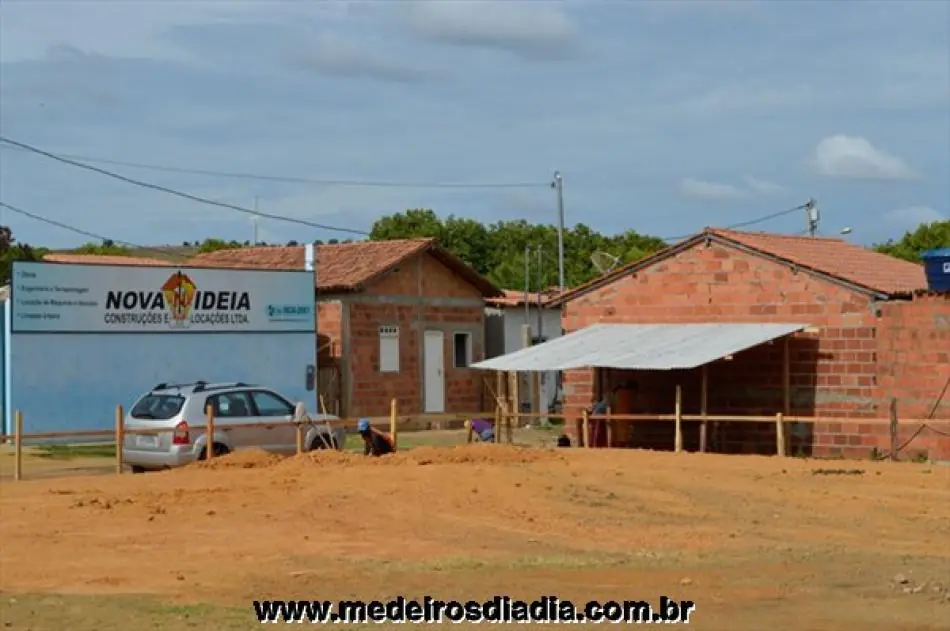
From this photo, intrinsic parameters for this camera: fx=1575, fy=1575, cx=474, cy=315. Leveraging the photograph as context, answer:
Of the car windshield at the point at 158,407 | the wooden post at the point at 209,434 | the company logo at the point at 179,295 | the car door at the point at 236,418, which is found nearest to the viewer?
the wooden post at the point at 209,434

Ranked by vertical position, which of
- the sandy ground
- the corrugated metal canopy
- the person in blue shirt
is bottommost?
the sandy ground

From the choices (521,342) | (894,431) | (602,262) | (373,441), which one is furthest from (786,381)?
(521,342)

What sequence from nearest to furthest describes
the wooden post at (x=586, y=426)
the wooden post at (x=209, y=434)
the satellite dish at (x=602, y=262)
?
the wooden post at (x=209, y=434) < the wooden post at (x=586, y=426) < the satellite dish at (x=602, y=262)

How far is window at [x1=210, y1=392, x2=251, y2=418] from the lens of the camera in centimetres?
2472

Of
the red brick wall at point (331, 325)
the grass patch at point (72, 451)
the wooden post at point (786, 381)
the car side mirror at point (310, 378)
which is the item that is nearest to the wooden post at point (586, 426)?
the wooden post at point (786, 381)

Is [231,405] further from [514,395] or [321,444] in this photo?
[514,395]

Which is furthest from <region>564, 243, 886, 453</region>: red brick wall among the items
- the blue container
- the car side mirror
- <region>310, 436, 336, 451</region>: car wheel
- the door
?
the door

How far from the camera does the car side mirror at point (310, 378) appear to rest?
3678 cm

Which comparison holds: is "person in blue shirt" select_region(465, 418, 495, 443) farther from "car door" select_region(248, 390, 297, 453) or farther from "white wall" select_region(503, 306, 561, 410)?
"white wall" select_region(503, 306, 561, 410)

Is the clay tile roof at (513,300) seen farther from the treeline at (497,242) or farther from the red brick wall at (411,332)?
the treeline at (497,242)

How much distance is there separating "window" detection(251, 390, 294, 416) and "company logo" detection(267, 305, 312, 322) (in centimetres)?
1051

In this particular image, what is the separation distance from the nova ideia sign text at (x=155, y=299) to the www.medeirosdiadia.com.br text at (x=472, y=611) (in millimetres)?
20842

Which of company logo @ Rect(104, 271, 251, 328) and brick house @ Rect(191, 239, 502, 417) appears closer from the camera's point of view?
company logo @ Rect(104, 271, 251, 328)

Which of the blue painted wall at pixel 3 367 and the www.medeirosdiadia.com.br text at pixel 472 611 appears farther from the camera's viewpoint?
the blue painted wall at pixel 3 367
